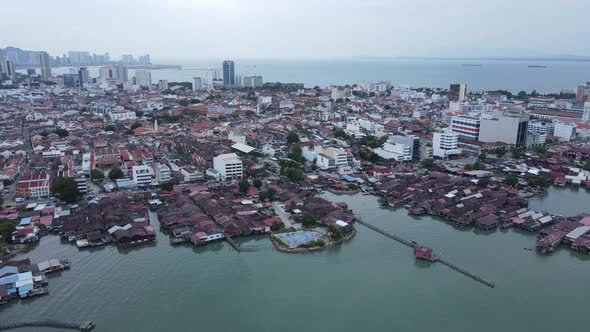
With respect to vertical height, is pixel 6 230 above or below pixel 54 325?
above

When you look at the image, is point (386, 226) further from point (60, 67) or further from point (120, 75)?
point (60, 67)

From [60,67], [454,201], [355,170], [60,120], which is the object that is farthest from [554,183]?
[60,67]

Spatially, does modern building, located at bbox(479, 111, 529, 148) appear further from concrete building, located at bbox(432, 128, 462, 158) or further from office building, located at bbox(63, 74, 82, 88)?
office building, located at bbox(63, 74, 82, 88)

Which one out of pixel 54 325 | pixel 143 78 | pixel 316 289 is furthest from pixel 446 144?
pixel 143 78

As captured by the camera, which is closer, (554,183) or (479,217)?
(479,217)

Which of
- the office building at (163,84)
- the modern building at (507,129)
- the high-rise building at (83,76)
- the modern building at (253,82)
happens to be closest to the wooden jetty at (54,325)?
the modern building at (507,129)

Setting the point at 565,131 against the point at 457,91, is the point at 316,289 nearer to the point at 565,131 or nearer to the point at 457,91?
the point at 565,131

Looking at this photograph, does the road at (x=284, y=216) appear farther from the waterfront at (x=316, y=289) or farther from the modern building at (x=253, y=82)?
the modern building at (x=253, y=82)
